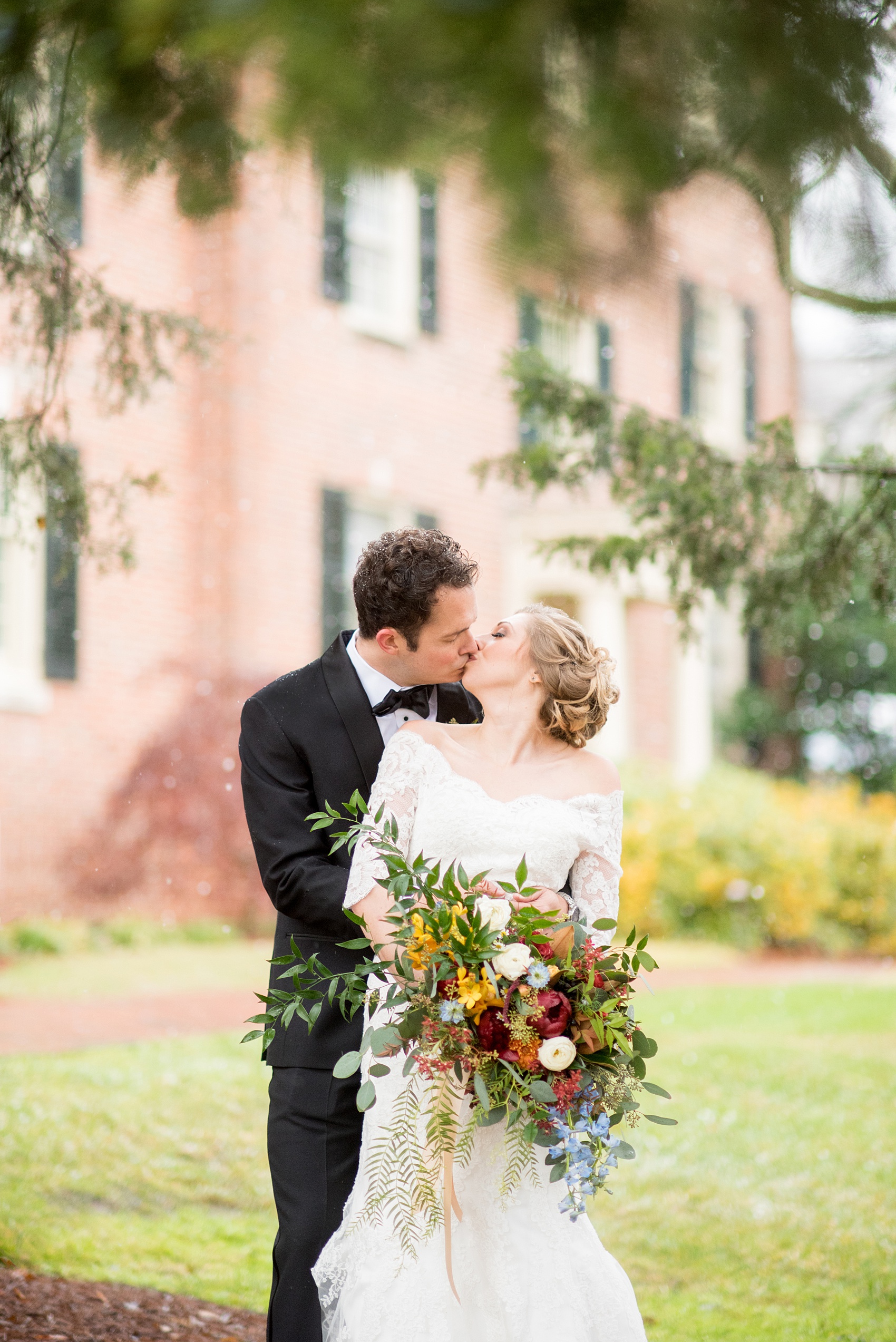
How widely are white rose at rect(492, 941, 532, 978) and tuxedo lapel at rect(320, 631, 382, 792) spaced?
744mm

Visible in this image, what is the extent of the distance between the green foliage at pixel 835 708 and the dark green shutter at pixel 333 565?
573 centimetres

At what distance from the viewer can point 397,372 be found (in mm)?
11984

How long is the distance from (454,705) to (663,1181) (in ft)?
10.8

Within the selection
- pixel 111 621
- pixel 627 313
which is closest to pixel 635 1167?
pixel 627 313

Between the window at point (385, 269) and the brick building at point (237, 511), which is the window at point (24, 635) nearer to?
the brick building at point (237, 511)

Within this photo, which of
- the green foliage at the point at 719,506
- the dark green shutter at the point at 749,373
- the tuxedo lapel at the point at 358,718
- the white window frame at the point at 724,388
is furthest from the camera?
the dark green shutter at the point at 749,373

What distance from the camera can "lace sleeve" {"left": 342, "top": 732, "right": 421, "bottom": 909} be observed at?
2971mm

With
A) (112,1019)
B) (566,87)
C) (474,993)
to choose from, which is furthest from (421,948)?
(112,1019)

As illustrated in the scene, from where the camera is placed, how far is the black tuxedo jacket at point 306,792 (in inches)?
123

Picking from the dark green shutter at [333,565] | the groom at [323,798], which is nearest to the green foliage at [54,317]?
the groom at [323,798]

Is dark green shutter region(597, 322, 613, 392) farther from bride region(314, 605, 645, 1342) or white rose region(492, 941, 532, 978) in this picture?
white rose region(492, 941, 532, 978)

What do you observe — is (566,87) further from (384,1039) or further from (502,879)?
(384,1039)

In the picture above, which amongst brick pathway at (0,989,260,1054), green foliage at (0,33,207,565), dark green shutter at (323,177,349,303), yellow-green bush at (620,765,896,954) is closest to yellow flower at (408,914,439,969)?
green foliage at (0,33,207,565)

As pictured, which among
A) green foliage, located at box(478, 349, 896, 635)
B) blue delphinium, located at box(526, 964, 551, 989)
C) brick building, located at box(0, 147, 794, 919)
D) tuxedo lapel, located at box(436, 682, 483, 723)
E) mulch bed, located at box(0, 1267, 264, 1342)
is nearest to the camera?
blue delphinium, located at box(526, 964, 551, 989)
